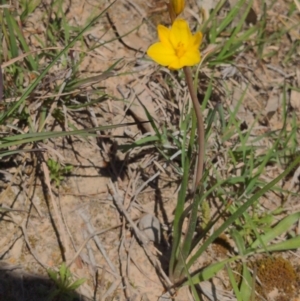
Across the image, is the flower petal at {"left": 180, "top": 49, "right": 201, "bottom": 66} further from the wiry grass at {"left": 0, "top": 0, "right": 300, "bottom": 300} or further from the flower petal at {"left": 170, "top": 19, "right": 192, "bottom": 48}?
the wiry grass at {"left": 0, "top": 0, "right": 300, "bottom": 300}

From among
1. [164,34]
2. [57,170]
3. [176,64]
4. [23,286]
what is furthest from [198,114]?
[23,286]

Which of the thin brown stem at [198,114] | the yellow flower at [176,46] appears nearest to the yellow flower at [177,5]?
the yellow flower at [176,46]

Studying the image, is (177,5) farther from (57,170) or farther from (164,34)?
(57,170)

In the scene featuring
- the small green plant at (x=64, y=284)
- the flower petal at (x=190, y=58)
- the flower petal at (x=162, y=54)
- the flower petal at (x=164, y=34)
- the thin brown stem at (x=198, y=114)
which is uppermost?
the flower petal at (x=164, y=34)

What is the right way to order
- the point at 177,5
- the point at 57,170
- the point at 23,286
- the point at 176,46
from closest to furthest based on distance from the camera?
the point at 177,5 < the point at 176,46 < the point at 23,286 < the point at 57,170

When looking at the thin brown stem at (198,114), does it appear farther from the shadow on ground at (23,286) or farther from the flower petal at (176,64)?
the shadow on ground at (23,286)

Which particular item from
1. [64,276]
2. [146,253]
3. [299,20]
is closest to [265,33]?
[299,20]
